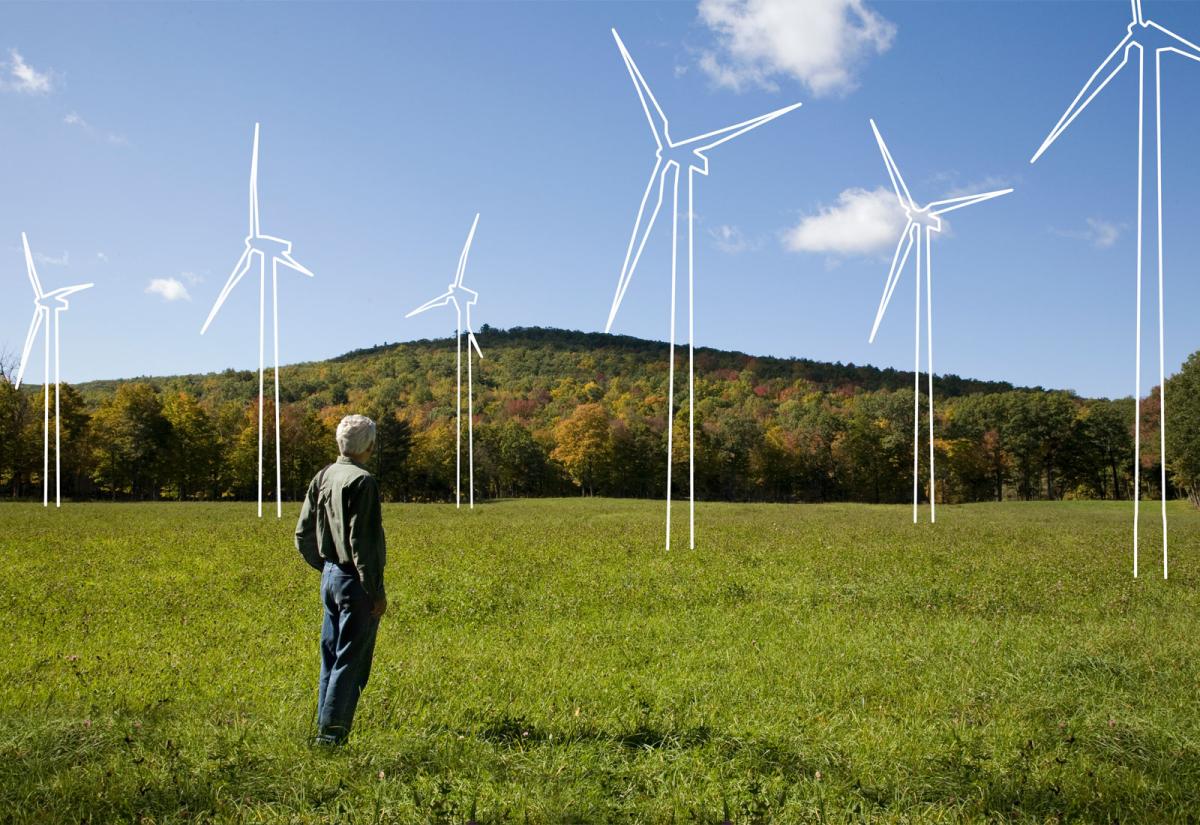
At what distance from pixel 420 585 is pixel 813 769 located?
34.7 feet

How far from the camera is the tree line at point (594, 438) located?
2598 inches

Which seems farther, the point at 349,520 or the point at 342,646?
the point at 342,646

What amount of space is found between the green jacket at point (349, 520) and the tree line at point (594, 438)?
210 ft

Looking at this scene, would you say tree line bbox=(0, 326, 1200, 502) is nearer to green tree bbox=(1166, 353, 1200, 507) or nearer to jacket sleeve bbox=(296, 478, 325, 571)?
green tree bbox=(1166, 353, 1200, 507)

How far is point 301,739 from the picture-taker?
6.57 metres

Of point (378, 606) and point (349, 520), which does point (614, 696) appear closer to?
point (378, 606)

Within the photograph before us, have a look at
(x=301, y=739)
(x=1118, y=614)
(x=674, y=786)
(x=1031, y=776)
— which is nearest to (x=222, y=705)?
(x=301, y=739)

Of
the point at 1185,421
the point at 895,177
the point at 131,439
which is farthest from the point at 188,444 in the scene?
the point at 1185,421

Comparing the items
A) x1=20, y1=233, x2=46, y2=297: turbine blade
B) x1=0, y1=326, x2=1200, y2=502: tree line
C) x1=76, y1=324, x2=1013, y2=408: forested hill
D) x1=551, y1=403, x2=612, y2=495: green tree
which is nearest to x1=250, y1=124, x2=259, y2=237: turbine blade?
x1=20, y1=233, x2=46, y2=297: turbine blade

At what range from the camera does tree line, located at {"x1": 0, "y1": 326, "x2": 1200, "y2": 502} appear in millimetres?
66000

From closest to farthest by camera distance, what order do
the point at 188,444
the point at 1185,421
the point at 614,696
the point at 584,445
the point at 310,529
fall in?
the point at 310,529
the point at 614,696
the point at 1185,421
the point at 188,444
the point at 584,445

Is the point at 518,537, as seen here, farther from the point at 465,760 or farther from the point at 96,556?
the point at 465,760

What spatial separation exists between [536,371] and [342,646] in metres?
122

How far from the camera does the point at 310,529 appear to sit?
6492 millimetres
